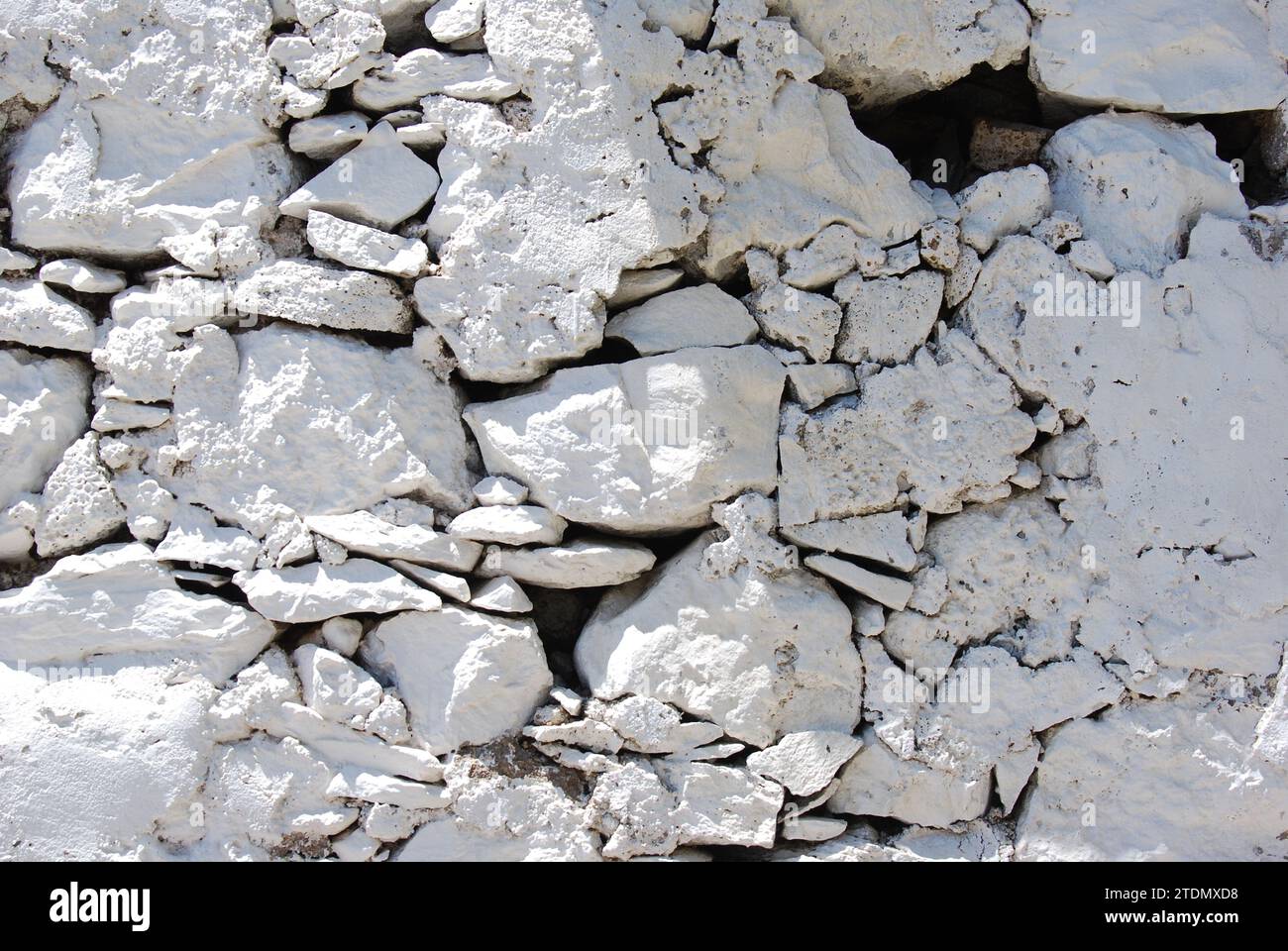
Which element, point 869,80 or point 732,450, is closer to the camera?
point 732,450

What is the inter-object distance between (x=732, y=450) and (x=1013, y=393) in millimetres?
854

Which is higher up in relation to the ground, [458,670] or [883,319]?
[883,319]

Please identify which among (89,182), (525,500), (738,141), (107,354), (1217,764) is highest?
(738,141)

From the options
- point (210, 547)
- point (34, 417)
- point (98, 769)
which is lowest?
point (98, 769)

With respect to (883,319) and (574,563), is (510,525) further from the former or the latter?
(883,319)

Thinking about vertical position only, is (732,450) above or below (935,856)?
above

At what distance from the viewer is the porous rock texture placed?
3.44 m

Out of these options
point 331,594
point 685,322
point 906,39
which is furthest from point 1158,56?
point 331,594

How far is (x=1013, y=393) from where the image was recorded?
11.8 ft

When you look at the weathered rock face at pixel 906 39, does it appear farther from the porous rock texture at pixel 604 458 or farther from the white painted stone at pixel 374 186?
the white painted stone at pixel 374 186

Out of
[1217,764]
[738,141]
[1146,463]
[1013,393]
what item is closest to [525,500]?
[738,141]

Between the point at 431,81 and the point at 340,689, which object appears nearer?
the point at 340,689

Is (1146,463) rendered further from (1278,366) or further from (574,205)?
(574,205)

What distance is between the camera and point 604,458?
3471 mm
